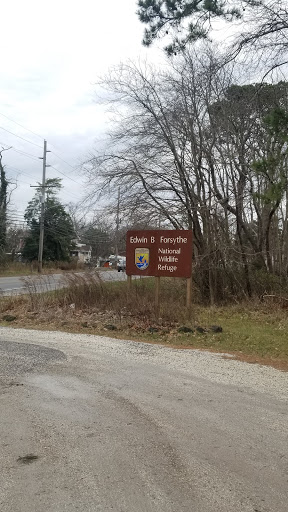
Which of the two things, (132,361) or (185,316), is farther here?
(185,316)

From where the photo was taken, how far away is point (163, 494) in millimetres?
3807

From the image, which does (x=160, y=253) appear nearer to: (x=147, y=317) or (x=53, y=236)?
(x=147, y=317)

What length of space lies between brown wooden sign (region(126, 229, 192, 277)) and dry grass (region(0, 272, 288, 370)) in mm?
852

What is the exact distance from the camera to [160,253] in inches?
570

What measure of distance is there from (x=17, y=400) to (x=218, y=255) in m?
13.6

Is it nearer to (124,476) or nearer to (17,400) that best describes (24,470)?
(124,476)

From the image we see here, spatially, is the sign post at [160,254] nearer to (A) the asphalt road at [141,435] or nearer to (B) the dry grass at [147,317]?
(B) the dry grass at [147,317]

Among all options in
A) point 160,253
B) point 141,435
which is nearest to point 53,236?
point 160,253

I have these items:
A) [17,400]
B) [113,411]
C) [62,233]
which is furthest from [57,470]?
[62,233]

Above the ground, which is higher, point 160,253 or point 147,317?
point 160,253

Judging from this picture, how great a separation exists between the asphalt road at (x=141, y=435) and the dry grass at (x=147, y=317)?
2030 mm

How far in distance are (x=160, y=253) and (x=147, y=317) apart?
2240mm

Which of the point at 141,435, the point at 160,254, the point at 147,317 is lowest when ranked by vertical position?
the point at 141,435

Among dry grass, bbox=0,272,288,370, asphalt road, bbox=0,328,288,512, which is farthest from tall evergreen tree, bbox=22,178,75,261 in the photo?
asphalt road, bbox=0,328,288,512
